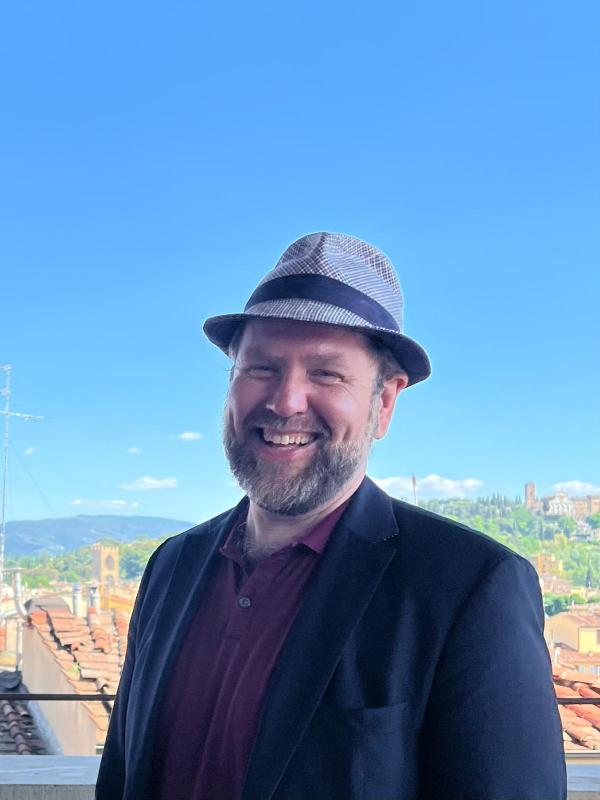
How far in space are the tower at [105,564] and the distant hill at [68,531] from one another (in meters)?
0.19

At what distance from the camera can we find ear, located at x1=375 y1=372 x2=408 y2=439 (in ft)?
3.78

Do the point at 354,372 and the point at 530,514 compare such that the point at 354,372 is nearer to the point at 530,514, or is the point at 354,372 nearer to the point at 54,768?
the point at 54,768

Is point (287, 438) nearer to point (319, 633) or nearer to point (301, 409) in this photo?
point (301, 409)

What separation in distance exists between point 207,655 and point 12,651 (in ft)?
30.4

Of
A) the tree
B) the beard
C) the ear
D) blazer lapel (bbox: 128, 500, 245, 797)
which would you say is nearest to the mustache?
the beard

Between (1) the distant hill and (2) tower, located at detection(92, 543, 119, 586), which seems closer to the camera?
(2) tower, located at detection(92, 543, 119, 586)

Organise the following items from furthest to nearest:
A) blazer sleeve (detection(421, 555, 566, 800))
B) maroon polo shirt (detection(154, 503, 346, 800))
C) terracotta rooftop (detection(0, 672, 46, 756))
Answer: terracotta rooftop (detection(0, 672, 46, 756))
maroon polo shirt (detection(154, 503, 346, 800))
blazer sleeve (detection(421, 555, 566, 800))

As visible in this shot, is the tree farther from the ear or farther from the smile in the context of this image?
the smile

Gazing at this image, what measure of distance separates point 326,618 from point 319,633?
2 centimetres

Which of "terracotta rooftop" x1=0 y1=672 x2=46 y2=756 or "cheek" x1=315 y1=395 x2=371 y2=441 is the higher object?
"cheek" x1=315 y1=395 x2=371 y2=441

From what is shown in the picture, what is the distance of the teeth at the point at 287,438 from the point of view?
3.59 feet

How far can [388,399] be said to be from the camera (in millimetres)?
1166

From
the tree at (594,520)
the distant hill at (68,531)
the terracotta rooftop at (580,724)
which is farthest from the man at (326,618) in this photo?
the distant hill at (68,531)

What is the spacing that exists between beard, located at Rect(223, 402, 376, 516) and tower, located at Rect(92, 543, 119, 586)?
9.23m
